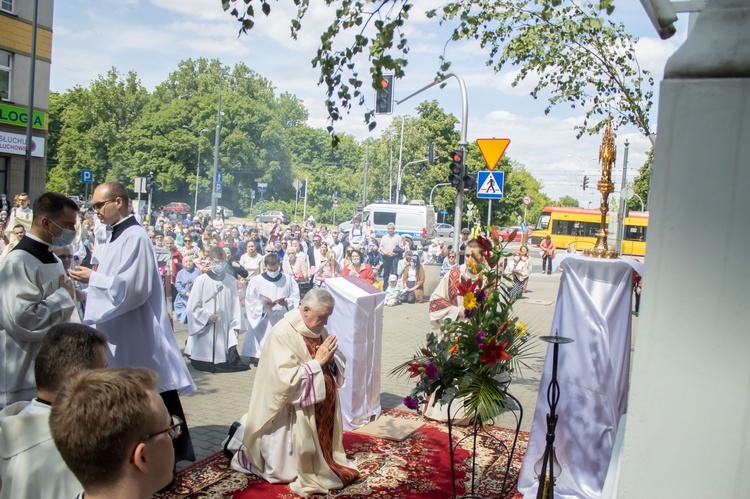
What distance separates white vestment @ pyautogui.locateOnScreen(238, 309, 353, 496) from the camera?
5098mm

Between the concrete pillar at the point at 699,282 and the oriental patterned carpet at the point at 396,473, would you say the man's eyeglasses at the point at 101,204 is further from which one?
the concrete pillar at the point at 699,282

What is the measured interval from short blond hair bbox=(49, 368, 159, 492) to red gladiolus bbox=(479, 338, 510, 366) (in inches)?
112

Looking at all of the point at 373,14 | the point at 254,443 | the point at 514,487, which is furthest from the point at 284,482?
the point at 373,14

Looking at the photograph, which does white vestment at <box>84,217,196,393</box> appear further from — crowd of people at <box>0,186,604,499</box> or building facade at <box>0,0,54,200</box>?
building facade at <box>0,0,54,200</box>

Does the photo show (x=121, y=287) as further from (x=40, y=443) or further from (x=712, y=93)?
(x=712, y=93)

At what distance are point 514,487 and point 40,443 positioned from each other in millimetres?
3831

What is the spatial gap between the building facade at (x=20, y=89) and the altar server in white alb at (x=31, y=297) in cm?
2247

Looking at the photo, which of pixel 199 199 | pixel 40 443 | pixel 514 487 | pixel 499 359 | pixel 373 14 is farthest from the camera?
pixel 199 199

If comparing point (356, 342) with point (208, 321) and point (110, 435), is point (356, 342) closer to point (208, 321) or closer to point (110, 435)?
point (208, 321)

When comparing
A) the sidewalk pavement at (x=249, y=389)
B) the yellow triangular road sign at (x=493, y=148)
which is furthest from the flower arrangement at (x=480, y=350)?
the yellow triangular road sign at (x=493, y=148)

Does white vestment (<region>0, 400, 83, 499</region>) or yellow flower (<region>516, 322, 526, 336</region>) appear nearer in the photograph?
white vestment (<region>0, 400, 83, 499</region>)

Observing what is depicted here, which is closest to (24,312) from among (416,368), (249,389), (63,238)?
(63,238)

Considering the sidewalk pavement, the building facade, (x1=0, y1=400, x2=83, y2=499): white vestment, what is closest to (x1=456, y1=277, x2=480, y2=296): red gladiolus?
the sidewalk pavement

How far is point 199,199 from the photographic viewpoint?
2566 inches
